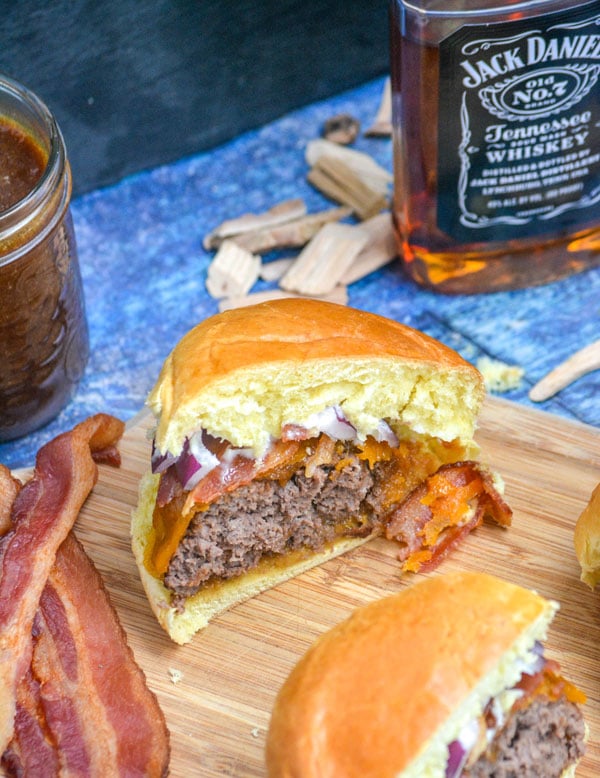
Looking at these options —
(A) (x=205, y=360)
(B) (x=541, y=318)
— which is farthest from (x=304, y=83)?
(A) (x=205, y=360)

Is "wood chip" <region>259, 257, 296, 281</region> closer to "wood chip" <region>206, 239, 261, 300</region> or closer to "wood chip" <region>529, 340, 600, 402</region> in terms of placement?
"wood chip" <region>206, 239, 261, 300</region>

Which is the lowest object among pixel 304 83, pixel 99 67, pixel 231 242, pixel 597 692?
pixel 597 692

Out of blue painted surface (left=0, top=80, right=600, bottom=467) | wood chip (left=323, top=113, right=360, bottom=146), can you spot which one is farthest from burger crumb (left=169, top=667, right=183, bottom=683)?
wood chip (left=323, top=113, right=360, bottom=146)

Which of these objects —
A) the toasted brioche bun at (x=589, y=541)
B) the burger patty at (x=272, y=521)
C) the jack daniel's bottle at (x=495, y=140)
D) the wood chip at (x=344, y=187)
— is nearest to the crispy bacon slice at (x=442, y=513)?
the burger patty at (x=272, y=521)

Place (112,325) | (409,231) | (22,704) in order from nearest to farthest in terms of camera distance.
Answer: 1. (22,704)
2. (409,231)
3. (112,325)

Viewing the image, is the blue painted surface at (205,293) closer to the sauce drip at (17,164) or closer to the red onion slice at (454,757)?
the sauce drip at (17,164)

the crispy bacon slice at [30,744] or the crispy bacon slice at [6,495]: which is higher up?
the crispy bacon slice at [6,495]

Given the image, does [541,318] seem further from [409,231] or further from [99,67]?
[99,67]
